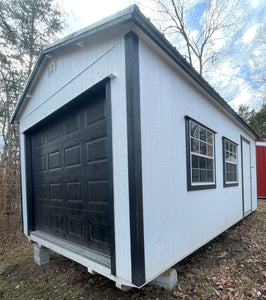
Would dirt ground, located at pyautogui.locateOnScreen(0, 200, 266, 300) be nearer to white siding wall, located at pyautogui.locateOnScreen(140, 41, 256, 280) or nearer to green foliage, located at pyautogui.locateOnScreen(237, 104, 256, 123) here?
white siding wall, located at pyautogui.locateOnScreen(140, 41, 256, 280)

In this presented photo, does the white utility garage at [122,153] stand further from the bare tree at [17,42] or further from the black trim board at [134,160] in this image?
the bare tree at [17,42]

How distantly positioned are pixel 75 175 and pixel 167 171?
1660 mm

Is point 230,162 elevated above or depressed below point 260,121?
below

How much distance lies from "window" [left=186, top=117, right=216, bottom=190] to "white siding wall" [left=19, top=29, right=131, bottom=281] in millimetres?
1438

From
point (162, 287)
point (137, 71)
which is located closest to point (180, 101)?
point (137, 71)

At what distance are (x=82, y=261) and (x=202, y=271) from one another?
6.37 ft

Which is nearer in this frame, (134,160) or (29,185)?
(134,160)

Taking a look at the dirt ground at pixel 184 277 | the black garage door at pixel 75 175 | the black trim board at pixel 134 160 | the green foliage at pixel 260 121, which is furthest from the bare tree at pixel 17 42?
the green foliage at pixel 260 121

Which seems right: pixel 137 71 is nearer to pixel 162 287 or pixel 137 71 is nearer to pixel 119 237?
pixel 119 237

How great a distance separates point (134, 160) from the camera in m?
2.16

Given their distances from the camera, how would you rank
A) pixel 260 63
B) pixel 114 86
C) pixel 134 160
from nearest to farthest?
pixel 134 160 → pixel 114 86 → pixel 260 63

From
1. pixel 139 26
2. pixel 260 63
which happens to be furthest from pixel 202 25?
pixel 139 26

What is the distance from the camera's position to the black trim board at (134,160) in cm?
214

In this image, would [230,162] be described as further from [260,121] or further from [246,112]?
[246,112]
